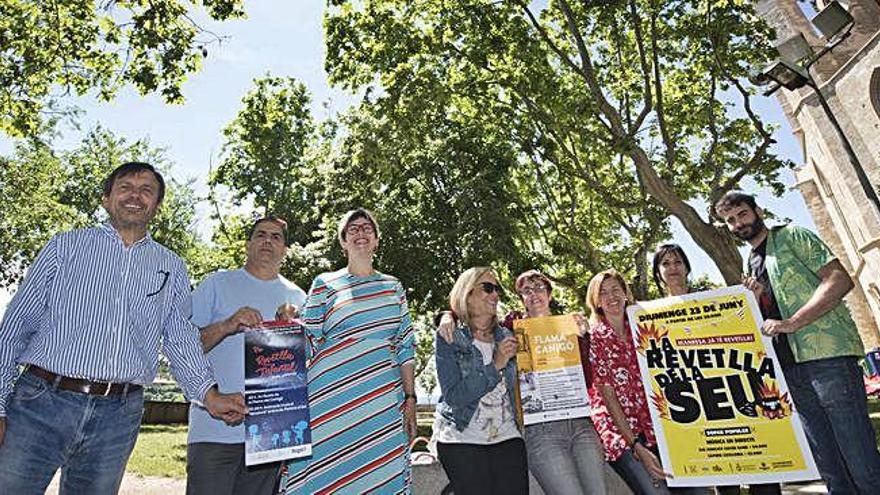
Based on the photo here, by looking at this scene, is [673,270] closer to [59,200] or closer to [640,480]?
[640,480]

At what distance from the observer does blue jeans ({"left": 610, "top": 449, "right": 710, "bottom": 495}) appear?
4219 millimetres

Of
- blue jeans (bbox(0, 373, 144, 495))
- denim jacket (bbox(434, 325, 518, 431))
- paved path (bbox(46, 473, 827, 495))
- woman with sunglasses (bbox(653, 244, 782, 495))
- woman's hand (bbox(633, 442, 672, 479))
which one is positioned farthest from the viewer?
paved path (bbox(46, 473, 827, 495))

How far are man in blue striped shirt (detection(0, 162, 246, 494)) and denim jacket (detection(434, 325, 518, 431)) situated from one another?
148cm

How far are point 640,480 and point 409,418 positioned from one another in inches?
75.6

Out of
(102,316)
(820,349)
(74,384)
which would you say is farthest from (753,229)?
(74,384)

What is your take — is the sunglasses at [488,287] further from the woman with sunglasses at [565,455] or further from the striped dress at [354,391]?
the striped dress at [354,391]

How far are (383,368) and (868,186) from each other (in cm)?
967

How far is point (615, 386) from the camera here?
178 inches

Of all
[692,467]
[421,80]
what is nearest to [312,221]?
[421,80]

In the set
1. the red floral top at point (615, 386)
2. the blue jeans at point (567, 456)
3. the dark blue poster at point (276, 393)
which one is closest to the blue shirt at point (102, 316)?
the dark blue poster at point (276, 393)

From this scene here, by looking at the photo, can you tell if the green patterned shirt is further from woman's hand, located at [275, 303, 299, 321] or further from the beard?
woman's hand, located at [275, 303, 299, 321]

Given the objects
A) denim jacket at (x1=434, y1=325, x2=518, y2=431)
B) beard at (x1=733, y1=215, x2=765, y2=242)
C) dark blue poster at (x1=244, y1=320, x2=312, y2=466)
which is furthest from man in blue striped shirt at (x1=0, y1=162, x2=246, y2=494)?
beard at (x1=733, y1=215, x2=765, y2=242)

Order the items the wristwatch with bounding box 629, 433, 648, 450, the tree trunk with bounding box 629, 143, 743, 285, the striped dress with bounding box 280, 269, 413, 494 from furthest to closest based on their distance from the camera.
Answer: the tree trunk with bounding box 629, 143, 743, 285 → the wristwatch with bounding box 629, 433, 648, 450 → the striped dress with bounding box 280, 269, 413, 494

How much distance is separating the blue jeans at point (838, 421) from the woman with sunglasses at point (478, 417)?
2.22m
